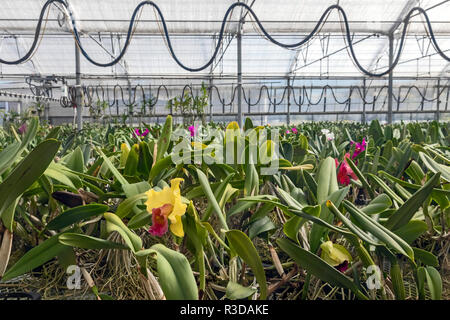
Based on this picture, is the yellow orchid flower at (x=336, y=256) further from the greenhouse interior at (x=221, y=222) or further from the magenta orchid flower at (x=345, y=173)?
the magenta orchid flower at (x=345, y=173)

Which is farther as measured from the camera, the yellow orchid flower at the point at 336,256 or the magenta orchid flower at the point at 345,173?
the magenta orchid flower at the point at 345,173

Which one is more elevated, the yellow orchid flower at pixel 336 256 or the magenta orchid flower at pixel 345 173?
the magenta orchid flower at pixel 345 173

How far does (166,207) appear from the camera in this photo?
0.48 metres

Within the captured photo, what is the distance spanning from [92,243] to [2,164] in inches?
9.0

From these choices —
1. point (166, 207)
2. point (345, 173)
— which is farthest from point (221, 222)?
point (345, 173)

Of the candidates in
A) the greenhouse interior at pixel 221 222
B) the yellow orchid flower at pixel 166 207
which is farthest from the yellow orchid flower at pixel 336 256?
the yellow orchid flower at pixel 166 207

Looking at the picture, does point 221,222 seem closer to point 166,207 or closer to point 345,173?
point 166,207

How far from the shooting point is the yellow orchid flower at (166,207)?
47 centimetres

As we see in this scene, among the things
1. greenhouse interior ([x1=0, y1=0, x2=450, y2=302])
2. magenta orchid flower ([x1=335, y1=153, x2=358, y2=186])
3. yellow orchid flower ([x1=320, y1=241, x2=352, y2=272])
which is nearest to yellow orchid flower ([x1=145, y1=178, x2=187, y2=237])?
greenhouse interior ([x1=0, y1=0, x2=450, y2=302])

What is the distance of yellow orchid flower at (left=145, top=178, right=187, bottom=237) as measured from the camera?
47 cm

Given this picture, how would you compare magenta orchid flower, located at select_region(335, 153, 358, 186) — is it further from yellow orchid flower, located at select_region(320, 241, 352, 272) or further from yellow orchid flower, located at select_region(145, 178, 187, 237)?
yellow orchid flower, located at select_region(145, 178, 187, 237)
